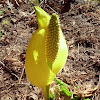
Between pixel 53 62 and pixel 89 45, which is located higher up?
pixel 53 62

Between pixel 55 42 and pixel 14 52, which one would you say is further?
pixel 14 52

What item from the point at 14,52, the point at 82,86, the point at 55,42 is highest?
the point at 55,42

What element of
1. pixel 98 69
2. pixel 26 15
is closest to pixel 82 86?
pixel 98 69

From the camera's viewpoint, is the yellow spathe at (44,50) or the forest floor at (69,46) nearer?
the yellow spathe at (44,50)

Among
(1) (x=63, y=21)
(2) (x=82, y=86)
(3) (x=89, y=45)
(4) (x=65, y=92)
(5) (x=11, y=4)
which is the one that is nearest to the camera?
(4) (x=65, y=92)

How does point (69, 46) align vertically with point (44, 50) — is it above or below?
below

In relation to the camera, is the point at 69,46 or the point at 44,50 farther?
the point at 69,46

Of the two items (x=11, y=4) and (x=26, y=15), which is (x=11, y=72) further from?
(x=11, y=4)

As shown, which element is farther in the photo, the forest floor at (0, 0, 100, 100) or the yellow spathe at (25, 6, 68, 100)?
the forest floor at (0, 0, 100, 100)
